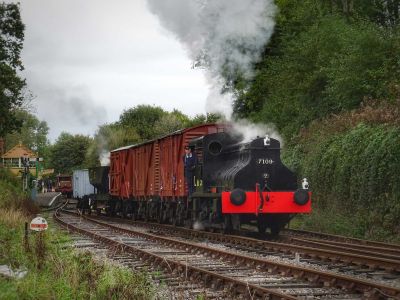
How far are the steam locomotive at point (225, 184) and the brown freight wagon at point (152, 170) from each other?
1.3 inches

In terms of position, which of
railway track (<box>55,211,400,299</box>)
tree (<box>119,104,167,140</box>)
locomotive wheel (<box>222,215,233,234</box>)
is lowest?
railway track (<box>55,211,400,299</box>)

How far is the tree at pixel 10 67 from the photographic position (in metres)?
37.2

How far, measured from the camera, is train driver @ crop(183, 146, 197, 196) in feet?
64.2

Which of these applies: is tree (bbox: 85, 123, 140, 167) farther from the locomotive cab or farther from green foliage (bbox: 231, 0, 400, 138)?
the locomotive cab

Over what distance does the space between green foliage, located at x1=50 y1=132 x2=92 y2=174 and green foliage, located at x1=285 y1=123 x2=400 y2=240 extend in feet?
290

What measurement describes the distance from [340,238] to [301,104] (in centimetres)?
1476

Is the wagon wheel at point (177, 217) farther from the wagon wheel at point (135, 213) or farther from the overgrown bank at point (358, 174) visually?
the wagon wheel at point (135, 213)

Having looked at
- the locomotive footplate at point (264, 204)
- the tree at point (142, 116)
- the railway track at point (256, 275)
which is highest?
the tree at point (142, 116)

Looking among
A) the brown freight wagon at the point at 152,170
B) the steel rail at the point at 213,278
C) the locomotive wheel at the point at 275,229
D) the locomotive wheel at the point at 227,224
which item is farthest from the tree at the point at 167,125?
the steel rail at the point at 213,278

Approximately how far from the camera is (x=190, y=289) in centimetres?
998

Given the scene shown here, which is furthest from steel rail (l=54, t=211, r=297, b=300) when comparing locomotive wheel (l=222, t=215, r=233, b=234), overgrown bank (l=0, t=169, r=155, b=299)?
locomotive wheel (l=222, t=215, r=233, b=234)

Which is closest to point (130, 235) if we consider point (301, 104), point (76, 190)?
point (301, 104)

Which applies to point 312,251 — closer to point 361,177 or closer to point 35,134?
point 361,177

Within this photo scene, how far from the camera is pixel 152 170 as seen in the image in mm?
25203
